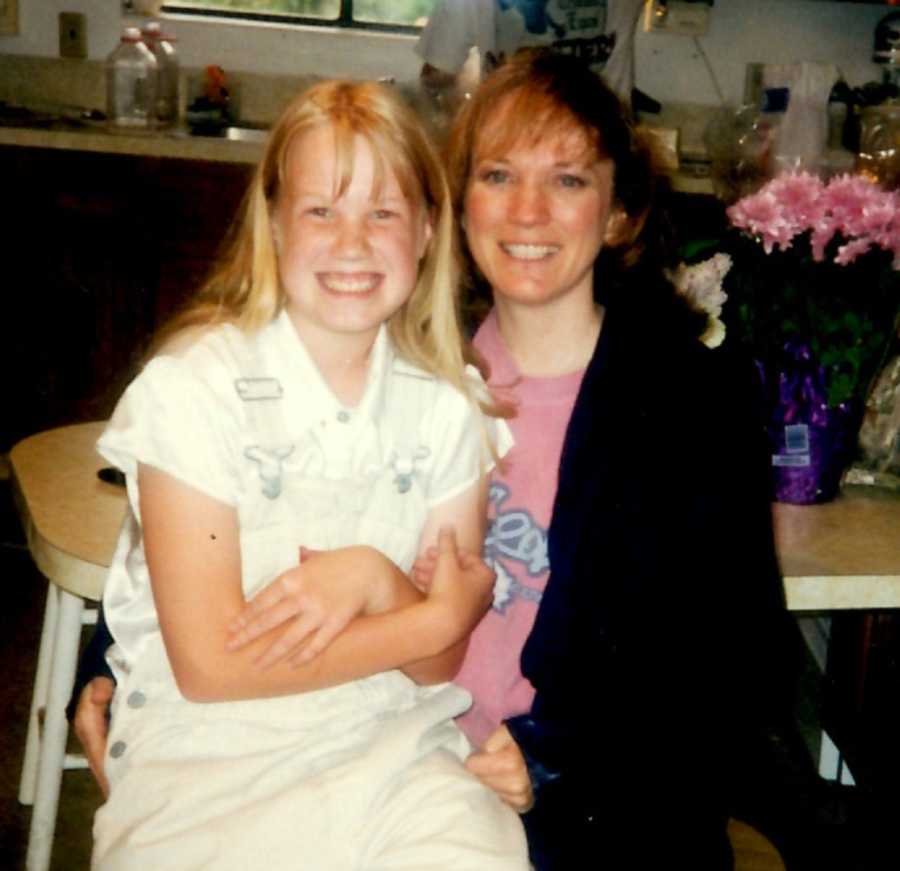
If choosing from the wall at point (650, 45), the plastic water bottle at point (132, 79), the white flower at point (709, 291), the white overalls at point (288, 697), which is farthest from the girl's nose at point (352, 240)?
the wall at point (650, 45)

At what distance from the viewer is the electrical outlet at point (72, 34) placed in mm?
3990

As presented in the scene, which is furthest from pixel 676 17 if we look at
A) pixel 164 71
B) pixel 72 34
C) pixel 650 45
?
pixel 72 34

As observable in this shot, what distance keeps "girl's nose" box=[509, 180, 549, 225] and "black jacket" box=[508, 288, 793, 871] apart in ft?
0.89

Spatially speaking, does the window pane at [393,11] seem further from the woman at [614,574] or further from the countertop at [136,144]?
the woman at [614,574]

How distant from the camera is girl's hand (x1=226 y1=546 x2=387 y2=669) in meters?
1.17

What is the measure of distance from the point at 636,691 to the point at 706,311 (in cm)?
47

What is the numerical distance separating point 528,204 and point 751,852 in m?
0.85

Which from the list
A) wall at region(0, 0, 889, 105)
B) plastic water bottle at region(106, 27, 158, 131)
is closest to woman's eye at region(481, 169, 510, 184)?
plastic water bottle at region(106, 27, 158, 131)

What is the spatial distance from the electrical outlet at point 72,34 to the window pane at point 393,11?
864 mm

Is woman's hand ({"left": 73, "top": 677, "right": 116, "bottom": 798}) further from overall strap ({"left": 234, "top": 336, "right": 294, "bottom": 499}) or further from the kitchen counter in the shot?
the kitchen counter

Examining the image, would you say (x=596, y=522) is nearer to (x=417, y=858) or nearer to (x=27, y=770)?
(x=417, y=858)

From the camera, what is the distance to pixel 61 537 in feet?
4.62

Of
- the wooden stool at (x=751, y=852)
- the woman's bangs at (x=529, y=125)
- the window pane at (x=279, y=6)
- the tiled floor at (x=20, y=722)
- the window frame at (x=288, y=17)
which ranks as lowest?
the tiled floor at (x=20, y=722)

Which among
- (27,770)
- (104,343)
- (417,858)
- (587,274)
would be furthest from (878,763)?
(104,343)
